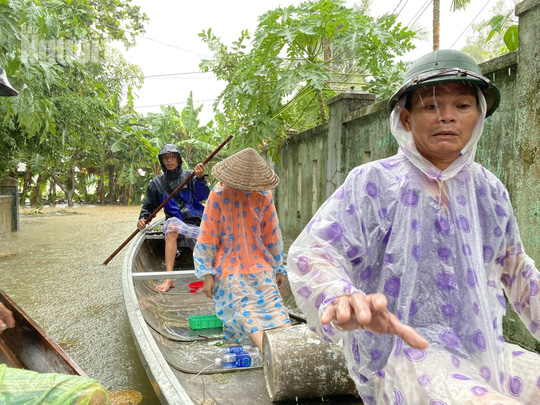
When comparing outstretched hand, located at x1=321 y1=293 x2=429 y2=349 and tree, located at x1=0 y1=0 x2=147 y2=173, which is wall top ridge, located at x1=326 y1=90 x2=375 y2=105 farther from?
outstretched hand, located at x1=321 y1=293 x2=429 y2=349

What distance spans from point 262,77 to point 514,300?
18.8 ft

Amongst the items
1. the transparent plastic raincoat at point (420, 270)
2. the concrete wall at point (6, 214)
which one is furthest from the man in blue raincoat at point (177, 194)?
the concrete wall at point (6, 214)

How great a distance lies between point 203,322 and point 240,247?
0.92 meters

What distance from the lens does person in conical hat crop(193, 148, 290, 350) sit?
9.72 ft

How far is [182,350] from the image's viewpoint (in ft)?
10.3

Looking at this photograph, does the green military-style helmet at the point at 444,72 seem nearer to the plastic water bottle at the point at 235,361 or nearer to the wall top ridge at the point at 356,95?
the plastic water bottle at the point at 235,361

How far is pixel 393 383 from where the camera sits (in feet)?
3.87

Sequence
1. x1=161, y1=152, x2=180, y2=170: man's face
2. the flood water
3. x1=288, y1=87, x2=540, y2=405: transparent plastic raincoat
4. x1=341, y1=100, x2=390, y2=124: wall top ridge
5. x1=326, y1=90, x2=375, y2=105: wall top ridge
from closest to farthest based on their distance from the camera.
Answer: x1=288, y1=87, x2=540, y2=405: transparent plastic raincoat → the flood water → x1=341, y1=100, x2=390, y2=124: wall top ridge → x1=161, y1=152, x2=180, y2=170: man's face → x1=326, y1=90, x2=375, y2=105: wall top ridge

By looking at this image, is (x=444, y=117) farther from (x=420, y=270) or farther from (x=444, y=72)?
(x=420, y=270)

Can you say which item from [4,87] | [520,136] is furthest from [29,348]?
[520,136]

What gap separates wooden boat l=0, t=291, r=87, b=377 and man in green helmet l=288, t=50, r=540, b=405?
1649 mm

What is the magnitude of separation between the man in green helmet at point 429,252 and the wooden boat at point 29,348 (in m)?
1.65

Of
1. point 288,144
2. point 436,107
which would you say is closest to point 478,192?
point 436,107

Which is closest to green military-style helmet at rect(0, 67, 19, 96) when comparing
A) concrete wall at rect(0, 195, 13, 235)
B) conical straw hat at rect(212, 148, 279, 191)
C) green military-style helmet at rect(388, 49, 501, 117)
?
conical straw hat at rect(212, 148, 279, 191)
